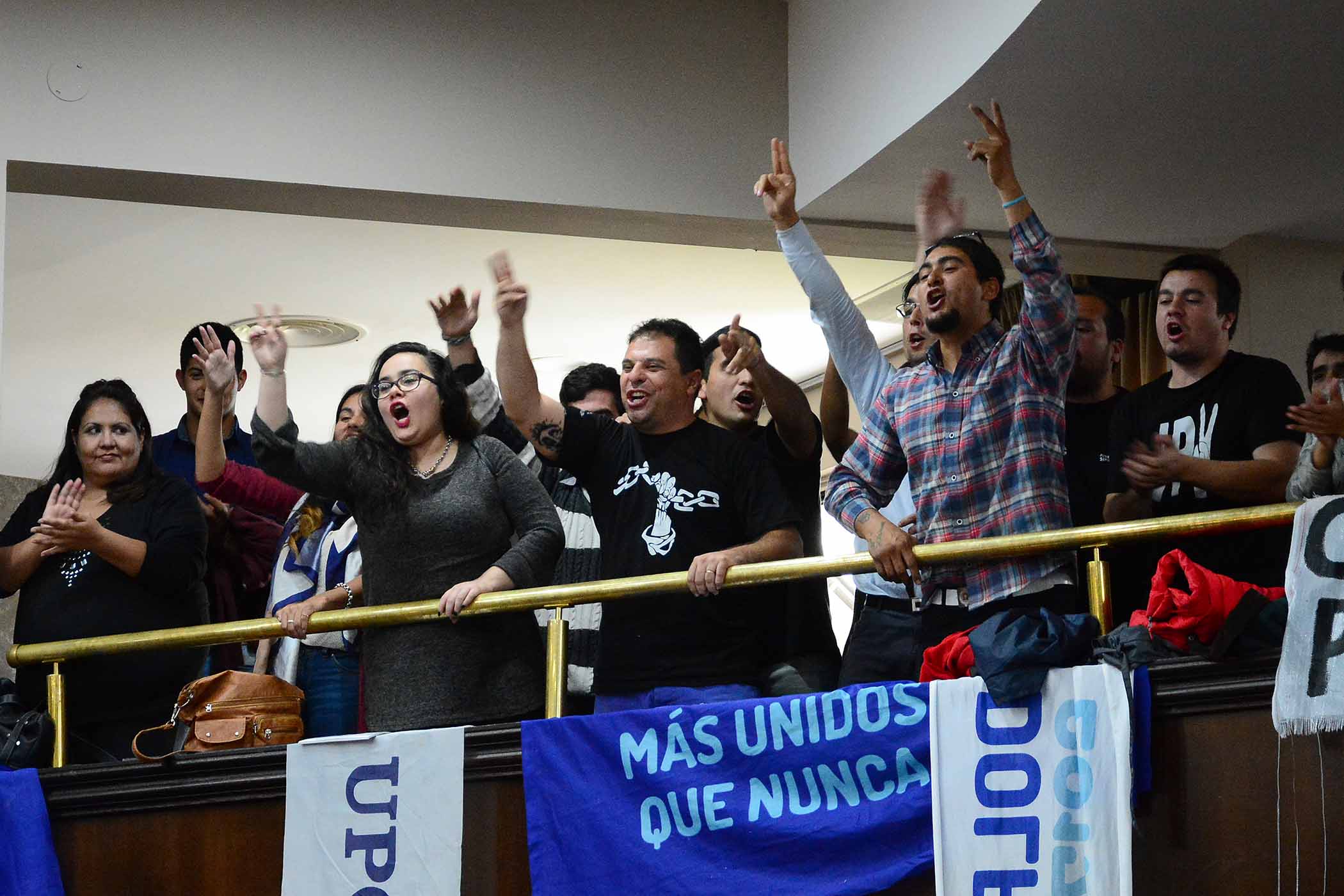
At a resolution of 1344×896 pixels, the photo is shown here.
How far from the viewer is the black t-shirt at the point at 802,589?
4.07 m

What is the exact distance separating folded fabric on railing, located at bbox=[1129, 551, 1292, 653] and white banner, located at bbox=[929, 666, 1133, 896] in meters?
0.14

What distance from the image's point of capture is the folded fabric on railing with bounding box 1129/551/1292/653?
10.4 feet

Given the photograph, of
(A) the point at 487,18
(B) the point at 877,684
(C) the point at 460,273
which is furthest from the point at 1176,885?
(C) the point at 460,273

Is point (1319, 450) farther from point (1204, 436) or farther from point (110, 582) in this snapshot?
point (110, 582)

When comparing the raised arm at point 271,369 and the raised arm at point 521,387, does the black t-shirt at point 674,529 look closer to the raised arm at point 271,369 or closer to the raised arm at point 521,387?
the raised arm at point 521,387

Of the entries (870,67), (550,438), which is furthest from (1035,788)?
(870,67)

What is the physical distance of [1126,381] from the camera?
7.34 meters

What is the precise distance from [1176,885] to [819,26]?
3666 millimetres

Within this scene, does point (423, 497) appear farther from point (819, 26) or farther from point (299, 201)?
point (819, 26)

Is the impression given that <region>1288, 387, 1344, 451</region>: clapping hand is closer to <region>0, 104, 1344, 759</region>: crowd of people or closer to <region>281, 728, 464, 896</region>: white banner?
<region>0, 104, 1344, 759</region>: crowd of people

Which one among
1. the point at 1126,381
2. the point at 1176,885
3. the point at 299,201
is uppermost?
the point at 299,201

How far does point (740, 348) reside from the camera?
4258mm

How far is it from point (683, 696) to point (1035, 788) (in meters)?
0.87

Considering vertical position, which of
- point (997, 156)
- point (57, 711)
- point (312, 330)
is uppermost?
point (312, 330)
